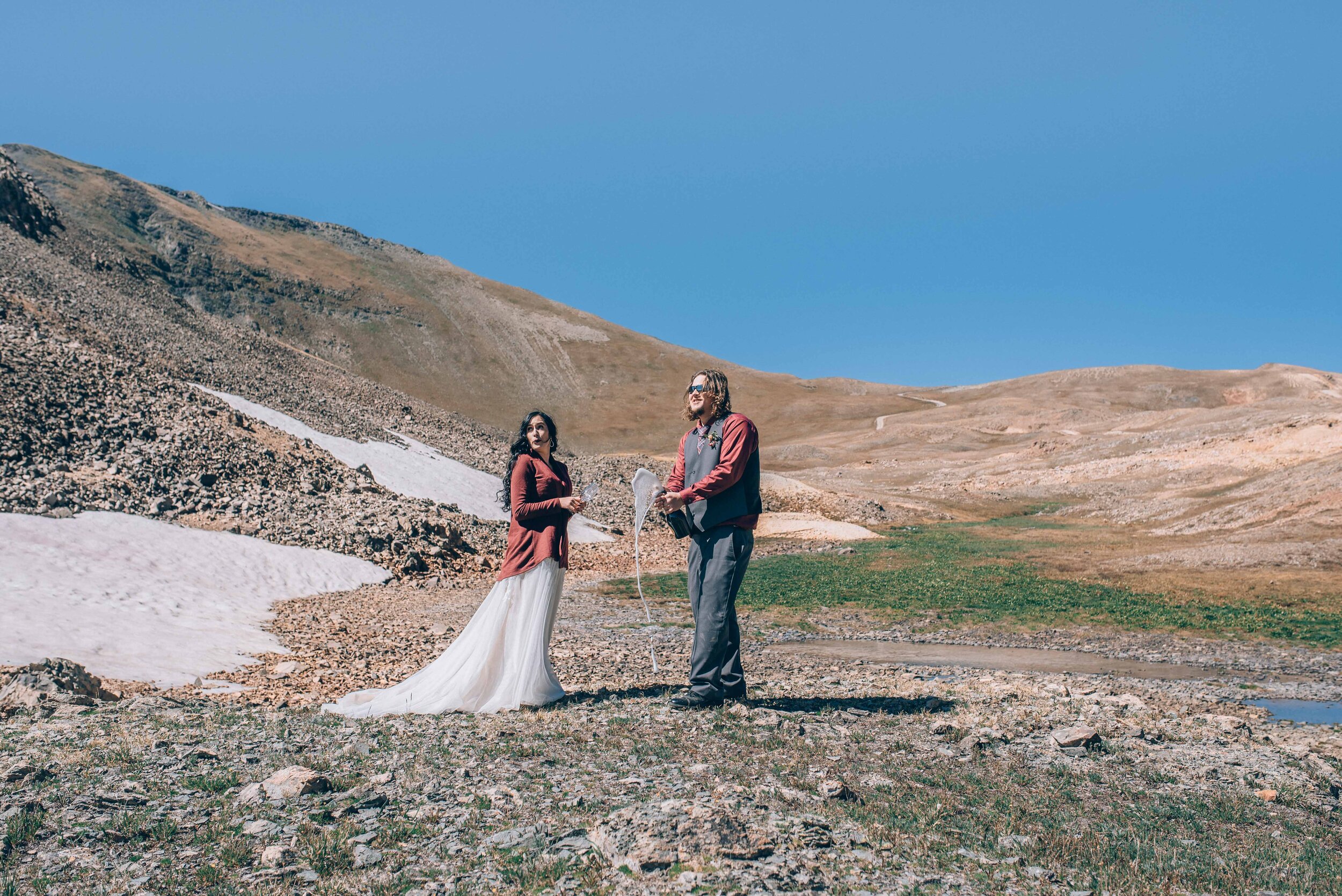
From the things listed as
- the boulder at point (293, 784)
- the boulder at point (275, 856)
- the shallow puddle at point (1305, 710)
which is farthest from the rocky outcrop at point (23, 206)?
the shallow puddle at point (1305, 710)

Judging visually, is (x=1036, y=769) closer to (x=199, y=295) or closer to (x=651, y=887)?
(x=651, y=887)

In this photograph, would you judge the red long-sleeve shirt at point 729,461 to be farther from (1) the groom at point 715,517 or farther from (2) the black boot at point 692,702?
(2) the black boot at point 692,702

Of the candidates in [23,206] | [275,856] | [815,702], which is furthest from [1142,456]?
[23,206]

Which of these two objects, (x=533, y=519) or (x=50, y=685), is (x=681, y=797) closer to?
(x=533, y=519)

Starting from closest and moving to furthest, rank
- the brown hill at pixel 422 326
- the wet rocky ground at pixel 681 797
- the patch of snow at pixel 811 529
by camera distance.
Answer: the wet rocky ground at pixel 681 797, the patch of snow at pixel 811 529, the brown hill at pixel 422 326

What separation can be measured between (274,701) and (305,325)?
109807mm

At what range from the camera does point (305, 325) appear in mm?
107625

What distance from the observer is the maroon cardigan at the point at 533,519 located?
700 centimetres

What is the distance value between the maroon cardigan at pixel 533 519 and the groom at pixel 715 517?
1038mm

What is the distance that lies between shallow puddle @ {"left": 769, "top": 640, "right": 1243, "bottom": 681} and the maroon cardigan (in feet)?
19.9

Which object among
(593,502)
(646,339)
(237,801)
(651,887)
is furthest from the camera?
(646,339)

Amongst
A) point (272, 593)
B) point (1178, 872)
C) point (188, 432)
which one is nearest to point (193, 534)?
point (272, 593)

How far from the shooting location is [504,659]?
7043mm

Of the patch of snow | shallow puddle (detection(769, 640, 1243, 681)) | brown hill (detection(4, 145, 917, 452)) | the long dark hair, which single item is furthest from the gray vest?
brown hill (detection(4, 145, 917, 452))
